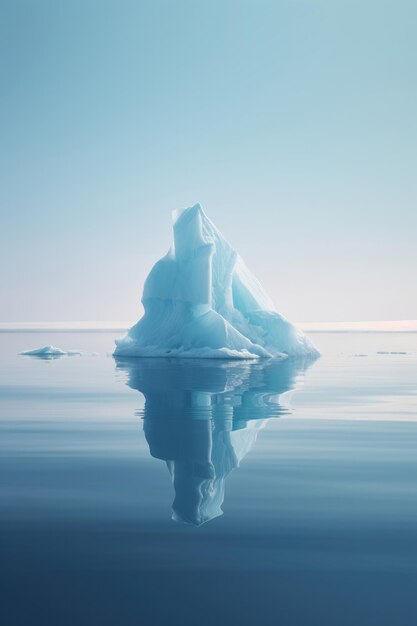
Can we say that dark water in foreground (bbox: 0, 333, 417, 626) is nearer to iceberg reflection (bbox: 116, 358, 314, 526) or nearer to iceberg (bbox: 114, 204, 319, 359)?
iceberg reflection (bbox: 116, 358, 314, 526)

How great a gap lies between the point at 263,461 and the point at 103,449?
2.21 metres

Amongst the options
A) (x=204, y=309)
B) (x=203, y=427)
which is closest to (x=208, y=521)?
(x=203, y=427)

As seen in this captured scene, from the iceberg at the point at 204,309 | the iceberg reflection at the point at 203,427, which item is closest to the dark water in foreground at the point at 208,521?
the iceberg reflection at the point at 203,427

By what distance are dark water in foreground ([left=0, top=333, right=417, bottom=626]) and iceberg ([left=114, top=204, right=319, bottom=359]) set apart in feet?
73.4

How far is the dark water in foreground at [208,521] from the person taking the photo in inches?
137

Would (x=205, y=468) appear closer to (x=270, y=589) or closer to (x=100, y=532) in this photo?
(x=100, y=532)

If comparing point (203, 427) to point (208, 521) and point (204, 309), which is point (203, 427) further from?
point (204, 309)

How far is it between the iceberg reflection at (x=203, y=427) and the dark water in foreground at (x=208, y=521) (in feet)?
0.12

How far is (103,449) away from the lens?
7.94 m

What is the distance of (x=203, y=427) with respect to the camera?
9.68 metres

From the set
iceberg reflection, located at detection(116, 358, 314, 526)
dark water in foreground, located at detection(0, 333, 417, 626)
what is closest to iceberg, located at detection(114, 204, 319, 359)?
iceberg reflection, located at detection(116, 358, 314, 526)

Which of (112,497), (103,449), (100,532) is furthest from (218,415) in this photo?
(100,532)

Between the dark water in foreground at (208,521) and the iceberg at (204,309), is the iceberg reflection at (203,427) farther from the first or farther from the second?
the iceberg at (204,309)

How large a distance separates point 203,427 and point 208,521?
4.81 meters
